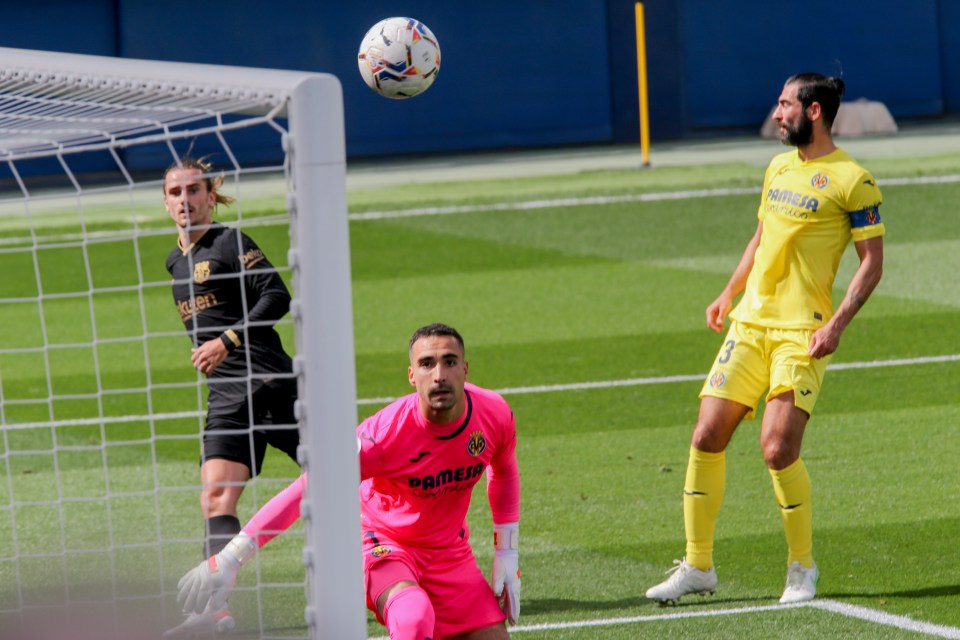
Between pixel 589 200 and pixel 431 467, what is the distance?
14.2 meters

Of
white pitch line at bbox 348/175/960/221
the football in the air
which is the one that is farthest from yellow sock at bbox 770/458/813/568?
white pitch line at bbox 348/175/960/221

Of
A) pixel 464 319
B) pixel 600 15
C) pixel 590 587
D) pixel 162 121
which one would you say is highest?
pixel 600 15

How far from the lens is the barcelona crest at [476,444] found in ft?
17.4

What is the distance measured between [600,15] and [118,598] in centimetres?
2248

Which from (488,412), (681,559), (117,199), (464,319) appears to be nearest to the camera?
(488,412)

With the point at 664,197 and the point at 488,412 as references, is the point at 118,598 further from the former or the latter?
the point at 664,197

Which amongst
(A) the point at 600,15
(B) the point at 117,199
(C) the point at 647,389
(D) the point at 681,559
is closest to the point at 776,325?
(D) the point at 681,559

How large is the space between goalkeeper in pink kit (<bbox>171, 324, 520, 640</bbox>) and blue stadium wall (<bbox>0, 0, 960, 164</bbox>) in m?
21.2

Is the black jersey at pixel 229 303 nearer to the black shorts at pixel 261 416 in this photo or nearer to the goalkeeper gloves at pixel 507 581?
the black shorts at pixel 261 416

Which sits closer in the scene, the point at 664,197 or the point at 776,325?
the point at 776,325

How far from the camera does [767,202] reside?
6562mm

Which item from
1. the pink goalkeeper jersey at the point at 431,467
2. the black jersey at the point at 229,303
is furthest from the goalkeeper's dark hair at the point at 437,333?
the black jersey at the point at 229,303

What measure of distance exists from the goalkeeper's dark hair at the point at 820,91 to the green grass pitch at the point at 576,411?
203 cm

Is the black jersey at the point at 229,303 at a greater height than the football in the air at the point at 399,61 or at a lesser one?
lesser
